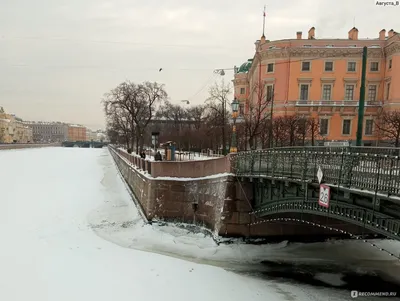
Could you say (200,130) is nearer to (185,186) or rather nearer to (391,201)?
(185,186)

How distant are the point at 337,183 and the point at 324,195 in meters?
0.57

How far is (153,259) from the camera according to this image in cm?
1278

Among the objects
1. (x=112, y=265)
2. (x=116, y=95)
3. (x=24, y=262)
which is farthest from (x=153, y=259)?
(x=116, y=95)

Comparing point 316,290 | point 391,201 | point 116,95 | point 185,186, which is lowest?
point 316,290

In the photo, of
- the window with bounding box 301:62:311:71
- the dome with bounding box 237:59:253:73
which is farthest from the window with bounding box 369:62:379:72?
the dome with bounding box 237:59:253:73

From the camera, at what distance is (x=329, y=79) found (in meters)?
47.9

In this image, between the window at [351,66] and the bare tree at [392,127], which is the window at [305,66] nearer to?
the window at [351,66]

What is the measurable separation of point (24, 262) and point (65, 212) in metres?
8.65

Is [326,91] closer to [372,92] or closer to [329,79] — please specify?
[329,79]

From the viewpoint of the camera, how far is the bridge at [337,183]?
24.2 feet

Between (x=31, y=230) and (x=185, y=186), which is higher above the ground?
(x=185, y=186)

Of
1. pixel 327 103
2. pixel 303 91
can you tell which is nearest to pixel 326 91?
pixel 327 103

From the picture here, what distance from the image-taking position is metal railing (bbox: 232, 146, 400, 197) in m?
7.31

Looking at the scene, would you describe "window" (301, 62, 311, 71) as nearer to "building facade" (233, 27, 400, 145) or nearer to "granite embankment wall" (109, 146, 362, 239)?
"building facade" (233, 27, 400, 145)
